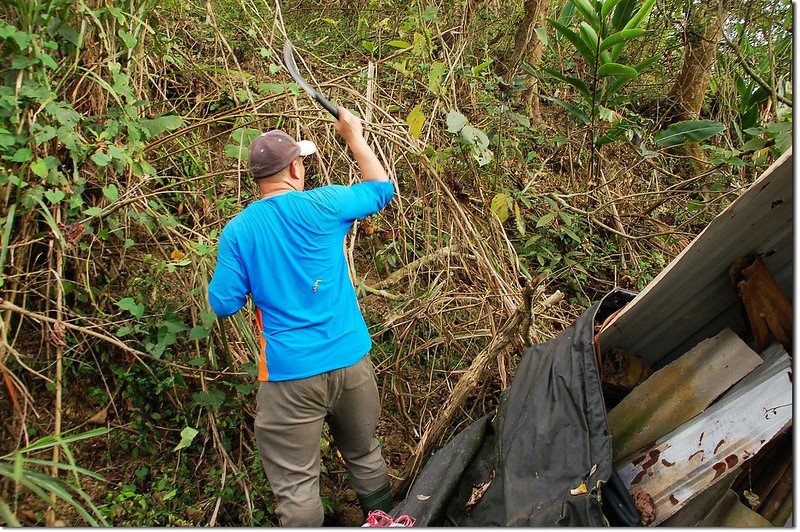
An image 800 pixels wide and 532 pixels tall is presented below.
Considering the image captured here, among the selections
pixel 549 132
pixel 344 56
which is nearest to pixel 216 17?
pixel 344 56

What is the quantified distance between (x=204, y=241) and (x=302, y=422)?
1.07m

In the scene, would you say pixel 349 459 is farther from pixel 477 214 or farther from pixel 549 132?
pixel 549 132

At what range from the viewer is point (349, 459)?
2461 millimetres

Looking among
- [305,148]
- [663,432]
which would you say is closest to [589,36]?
[305,148]

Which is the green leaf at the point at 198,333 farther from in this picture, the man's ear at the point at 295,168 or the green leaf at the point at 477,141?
the green leaf at the point at 477,141

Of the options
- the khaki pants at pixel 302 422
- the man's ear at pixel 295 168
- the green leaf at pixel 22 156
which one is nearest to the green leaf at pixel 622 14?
the man's ear at pixel 295 168

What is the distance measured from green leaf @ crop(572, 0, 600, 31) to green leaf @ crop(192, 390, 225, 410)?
2879 millimetres

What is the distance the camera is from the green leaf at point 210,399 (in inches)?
106

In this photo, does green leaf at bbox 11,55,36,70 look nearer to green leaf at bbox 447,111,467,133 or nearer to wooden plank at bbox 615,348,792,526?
green leaf at bbox 447,111,467,133

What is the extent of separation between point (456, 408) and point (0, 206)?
7.13 feet

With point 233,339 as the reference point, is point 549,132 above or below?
above

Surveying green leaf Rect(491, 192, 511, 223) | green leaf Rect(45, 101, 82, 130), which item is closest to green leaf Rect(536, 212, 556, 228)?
green leaf Rect(491, 192, 511, 223)

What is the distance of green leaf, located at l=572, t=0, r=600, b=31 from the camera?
3.55m

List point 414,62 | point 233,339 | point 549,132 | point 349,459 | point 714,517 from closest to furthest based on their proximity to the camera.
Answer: point 714,517 < point 349,459 < point 233,339 < point 414,62 < point 549,132
